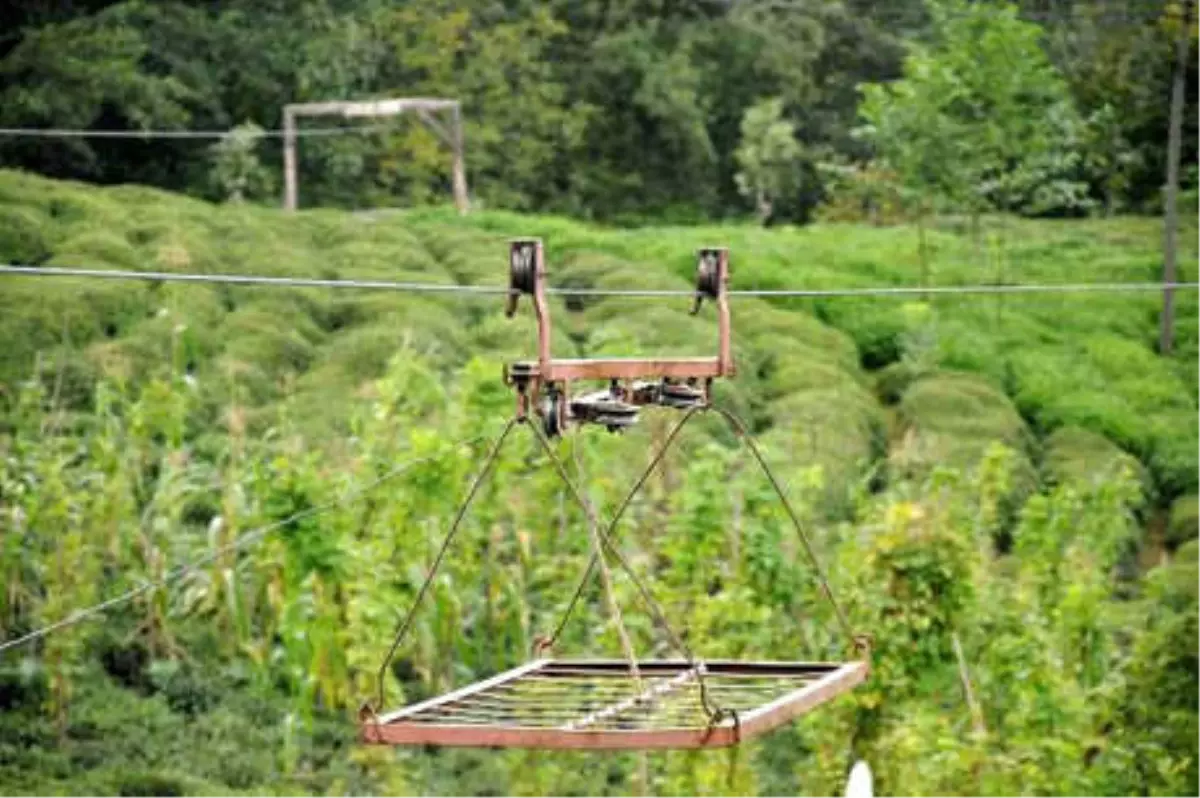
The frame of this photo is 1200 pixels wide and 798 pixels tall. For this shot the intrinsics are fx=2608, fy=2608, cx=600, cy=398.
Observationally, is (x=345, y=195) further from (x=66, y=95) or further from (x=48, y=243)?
(x=48, y=243)

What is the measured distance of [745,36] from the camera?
1420 inches

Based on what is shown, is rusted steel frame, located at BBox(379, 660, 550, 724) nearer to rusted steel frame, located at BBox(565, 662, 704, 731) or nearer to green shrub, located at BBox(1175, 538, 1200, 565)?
rusted steel frame, located at BBox(565, 662, 704, 731)

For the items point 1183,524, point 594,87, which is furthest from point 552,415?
point 594,87

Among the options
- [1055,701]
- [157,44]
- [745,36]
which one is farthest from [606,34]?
[1055,701]

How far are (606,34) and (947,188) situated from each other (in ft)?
39.4

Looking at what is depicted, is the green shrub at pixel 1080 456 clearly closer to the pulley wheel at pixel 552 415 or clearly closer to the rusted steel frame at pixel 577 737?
the pulley wheel at pixel 552 415

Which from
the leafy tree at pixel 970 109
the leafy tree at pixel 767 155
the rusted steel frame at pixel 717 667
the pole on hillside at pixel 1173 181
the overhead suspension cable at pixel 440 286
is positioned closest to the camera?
the overhead suspension cable at pixel 440 286

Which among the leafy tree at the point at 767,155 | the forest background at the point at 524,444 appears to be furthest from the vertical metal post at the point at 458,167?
the leafy tree at the point at 767,155

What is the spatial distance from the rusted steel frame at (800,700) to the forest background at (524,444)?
71cm

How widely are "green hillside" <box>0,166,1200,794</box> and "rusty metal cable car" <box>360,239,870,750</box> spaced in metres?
3.65

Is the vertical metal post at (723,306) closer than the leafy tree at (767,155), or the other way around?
the vertical metal post at (723,306)

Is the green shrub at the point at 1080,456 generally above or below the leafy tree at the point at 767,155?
below

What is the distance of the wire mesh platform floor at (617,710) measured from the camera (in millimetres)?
4289

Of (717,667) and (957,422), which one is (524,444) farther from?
(957,422)
